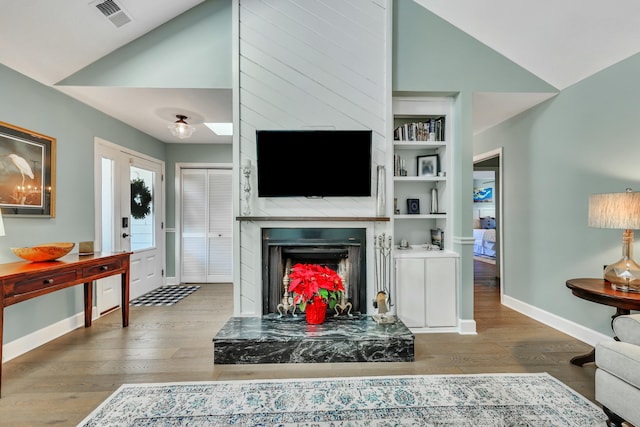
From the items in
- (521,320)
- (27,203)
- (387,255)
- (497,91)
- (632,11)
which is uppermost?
(632,11)

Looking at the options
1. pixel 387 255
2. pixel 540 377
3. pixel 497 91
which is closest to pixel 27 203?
pixel 387 255

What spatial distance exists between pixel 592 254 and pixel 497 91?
182 cm

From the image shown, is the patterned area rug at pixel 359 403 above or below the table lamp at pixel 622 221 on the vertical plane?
below

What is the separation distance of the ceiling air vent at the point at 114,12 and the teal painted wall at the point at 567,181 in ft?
14.1

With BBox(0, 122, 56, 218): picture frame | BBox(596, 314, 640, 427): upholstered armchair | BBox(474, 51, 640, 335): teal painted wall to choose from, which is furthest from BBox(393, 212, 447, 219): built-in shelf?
BBox(0, 122, 56, 218): picture frame

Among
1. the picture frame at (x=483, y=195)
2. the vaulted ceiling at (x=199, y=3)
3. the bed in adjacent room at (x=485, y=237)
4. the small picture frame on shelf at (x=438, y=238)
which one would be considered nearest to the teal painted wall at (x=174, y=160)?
the vaulted ceiling at (x=199, y=3)

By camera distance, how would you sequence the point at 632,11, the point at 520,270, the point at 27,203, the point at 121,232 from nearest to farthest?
the point at 632,11 < the point at 27,203 < the point at 520,270 < the point at 121,232

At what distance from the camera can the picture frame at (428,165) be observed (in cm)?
339

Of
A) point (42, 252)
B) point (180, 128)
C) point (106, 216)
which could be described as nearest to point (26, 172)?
point (42, 252)

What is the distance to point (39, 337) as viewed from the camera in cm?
276

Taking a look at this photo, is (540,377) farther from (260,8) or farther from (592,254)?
(260,8)

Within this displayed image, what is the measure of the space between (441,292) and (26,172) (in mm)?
4033

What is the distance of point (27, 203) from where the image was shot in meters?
2.68

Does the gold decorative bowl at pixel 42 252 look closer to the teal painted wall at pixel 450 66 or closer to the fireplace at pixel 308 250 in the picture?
the fireplace at pixel 308 250
